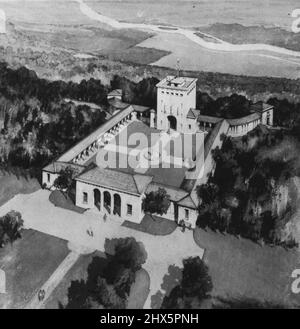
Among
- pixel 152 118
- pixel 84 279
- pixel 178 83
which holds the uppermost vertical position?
pixel 178 83

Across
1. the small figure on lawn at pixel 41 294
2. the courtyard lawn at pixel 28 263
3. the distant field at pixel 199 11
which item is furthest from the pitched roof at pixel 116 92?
the small figure on lawn at pixel 41 294

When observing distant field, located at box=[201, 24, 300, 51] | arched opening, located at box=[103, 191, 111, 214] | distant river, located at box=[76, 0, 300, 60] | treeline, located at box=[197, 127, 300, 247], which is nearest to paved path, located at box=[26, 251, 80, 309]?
arched opening, located at box=[103, 191, 111, 214]

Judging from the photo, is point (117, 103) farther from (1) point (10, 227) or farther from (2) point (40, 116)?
(1) point (10, 227)

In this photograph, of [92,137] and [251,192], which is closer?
[251,192]

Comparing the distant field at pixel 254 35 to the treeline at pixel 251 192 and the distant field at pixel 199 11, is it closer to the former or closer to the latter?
the distant field at pixel 199 11

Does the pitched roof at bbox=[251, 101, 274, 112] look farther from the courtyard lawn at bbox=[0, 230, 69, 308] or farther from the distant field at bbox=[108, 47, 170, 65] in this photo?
the courtyard lawn at bbox=[0, 230, 69, 308]

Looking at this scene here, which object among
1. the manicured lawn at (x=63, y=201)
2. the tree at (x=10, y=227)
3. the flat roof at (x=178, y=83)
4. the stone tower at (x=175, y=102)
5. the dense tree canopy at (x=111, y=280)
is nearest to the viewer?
the dense tree canopy at (x=111, y=280)

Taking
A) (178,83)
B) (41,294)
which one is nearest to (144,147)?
(178,83)
